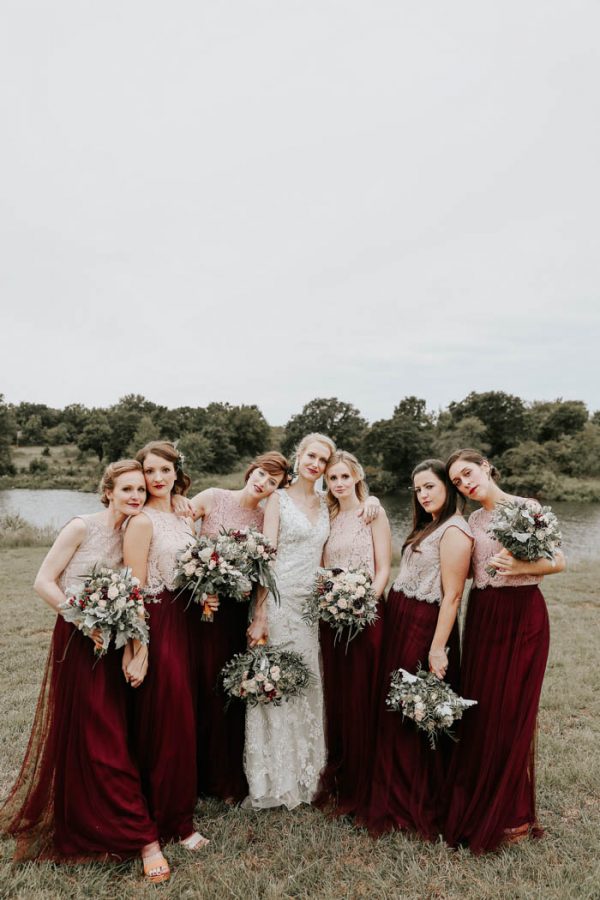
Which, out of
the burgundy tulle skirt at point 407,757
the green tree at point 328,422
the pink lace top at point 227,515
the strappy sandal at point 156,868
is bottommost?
the strappy sandal at point 156,868

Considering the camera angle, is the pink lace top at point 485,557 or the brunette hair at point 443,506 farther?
the brunette hair at point 443,506

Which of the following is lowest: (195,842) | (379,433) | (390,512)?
(390,512)

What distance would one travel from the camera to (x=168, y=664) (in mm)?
4227

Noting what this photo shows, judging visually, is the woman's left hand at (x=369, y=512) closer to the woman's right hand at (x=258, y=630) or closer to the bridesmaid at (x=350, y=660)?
the bridesmaid at (x=350, y=660)

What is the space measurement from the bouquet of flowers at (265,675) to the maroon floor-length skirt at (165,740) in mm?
446

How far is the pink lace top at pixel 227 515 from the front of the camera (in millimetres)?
5184

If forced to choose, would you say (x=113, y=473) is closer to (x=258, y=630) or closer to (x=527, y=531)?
(x=258, y=630)

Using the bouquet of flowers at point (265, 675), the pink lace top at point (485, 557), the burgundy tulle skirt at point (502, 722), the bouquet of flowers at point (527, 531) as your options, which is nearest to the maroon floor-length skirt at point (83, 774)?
the bouquet of flowers at point (265, 675)

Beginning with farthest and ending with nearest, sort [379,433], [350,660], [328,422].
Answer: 1. [328,422]
2. [379,433]
3. [350,660]

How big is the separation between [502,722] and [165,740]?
2.53 metres

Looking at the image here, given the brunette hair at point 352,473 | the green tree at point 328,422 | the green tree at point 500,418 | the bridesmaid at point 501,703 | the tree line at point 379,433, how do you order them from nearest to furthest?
the bridesmaid at point 501,703
the brunette hair at point 352,473
the tree line at point 379,433
the green tree at point 500,418
the green tree at point 328,422

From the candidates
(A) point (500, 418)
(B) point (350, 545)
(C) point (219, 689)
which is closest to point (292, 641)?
(C) point (219, 689)

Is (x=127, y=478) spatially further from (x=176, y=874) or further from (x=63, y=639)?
(x=176, y=874)

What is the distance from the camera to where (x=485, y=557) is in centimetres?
439
